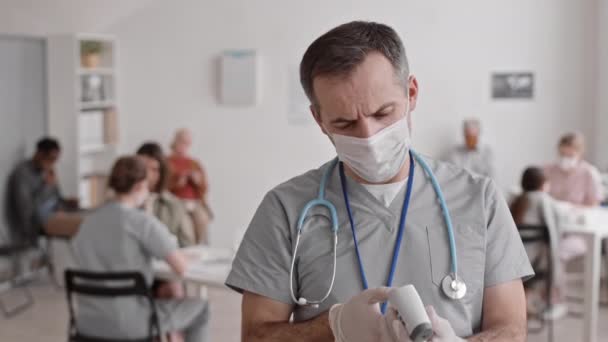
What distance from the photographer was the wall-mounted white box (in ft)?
24.4

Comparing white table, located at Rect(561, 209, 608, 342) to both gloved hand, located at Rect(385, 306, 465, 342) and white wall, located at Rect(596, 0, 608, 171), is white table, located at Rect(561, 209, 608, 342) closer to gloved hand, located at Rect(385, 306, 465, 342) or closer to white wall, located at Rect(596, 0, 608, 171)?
white wall, located at Rect(596, 0, 608, 171)

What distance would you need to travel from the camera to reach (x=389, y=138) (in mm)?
1510

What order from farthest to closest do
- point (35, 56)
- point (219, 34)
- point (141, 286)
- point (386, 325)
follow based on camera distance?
point (219, 34) < point (35, 56) < point (141, 286) < point (386, 325)

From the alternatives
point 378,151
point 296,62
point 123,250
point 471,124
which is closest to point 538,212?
point 471,124

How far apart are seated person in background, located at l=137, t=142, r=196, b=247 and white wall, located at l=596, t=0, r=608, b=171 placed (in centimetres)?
372

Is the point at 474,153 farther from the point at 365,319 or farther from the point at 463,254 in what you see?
the point at 365,319

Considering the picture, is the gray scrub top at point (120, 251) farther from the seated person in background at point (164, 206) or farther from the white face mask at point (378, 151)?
the white face mask at point (378, 151)

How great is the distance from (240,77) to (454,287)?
→ 6.16 meters

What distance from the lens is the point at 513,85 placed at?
23.1 feet

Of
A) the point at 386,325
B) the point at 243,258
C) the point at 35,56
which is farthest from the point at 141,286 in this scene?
the point at 35,56

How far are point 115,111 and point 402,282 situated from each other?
21.2 feet

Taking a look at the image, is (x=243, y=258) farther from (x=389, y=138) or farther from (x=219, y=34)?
(x=219, y=34)

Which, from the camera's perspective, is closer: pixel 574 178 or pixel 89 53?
pixel 574 178

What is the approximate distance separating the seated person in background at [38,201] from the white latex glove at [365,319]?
514 cm
